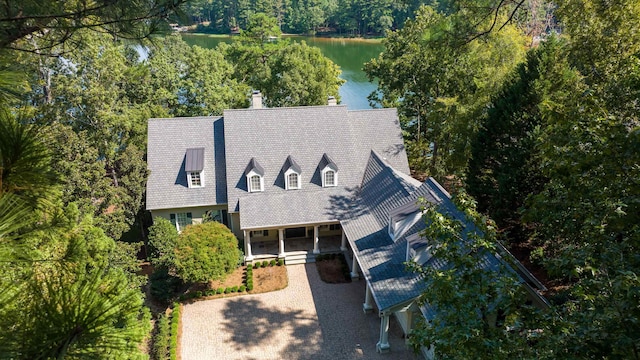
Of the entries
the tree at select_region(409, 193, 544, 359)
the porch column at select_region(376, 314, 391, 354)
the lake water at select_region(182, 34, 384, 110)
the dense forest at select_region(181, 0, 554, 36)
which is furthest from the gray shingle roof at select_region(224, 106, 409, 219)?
the dense forest at select_region(181, 0, 554, 36)

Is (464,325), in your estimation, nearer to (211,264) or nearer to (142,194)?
(211,264)

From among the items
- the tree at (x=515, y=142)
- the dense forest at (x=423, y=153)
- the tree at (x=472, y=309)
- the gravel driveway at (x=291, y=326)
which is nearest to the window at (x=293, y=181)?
the gravel driveway at (x=291, y=326)

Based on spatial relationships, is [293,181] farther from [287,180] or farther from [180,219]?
[180,219]

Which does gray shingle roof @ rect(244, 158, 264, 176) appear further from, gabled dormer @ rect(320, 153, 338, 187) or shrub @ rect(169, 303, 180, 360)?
shrub @ rect(169, 303, 180, 360)

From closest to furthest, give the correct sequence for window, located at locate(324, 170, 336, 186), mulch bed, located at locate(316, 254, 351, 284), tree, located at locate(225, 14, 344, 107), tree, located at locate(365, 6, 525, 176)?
mulch bed, located at locate(316, 254, 351, 284) → window, located at locate(324, 170, 336, 186) → tree, located at locate(365, 6, 525, 176) → tree, located at locate(225, 14, 344, 107)

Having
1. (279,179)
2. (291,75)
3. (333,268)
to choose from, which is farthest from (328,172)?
(291,75)

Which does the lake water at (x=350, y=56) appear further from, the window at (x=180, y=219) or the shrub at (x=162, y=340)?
the shrub at (x=162, y=340)
